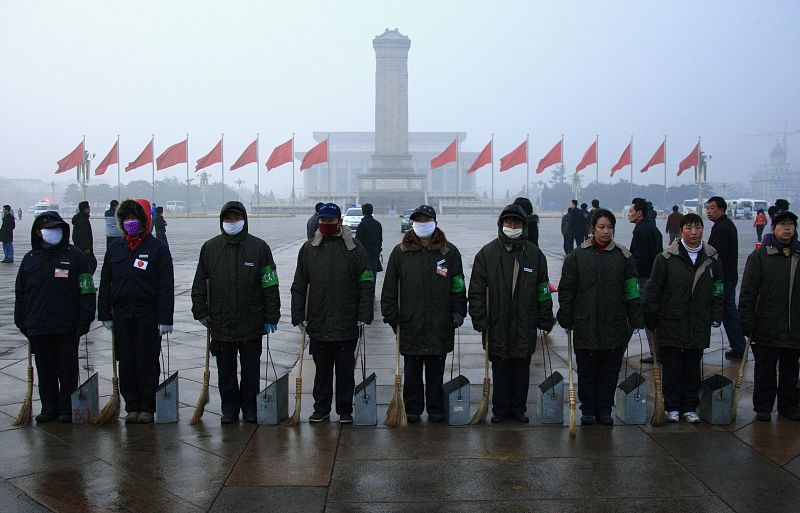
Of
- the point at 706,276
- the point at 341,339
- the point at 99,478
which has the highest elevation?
the point at 706,276

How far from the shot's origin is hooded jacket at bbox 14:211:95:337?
5848 mm

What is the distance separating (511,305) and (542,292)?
27cm

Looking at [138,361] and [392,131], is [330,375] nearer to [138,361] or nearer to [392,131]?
[138,361]

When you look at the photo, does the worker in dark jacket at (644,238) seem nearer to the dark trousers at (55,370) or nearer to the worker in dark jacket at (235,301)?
the worker in dark jacket at (235,301)

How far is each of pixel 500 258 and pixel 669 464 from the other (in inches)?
74.4

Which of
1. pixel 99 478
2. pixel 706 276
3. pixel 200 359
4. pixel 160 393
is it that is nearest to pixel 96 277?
pixel 200 359

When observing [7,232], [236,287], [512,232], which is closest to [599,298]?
[512,232]

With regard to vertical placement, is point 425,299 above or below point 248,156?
below

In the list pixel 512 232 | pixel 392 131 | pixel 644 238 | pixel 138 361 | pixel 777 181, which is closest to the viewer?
pixel 512 232

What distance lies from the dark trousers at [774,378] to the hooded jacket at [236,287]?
3.79 meters

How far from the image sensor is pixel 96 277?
16172 millimetres

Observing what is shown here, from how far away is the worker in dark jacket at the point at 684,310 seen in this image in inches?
233

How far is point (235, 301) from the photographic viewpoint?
5.84 metres

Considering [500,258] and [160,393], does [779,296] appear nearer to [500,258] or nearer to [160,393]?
[500,258]
